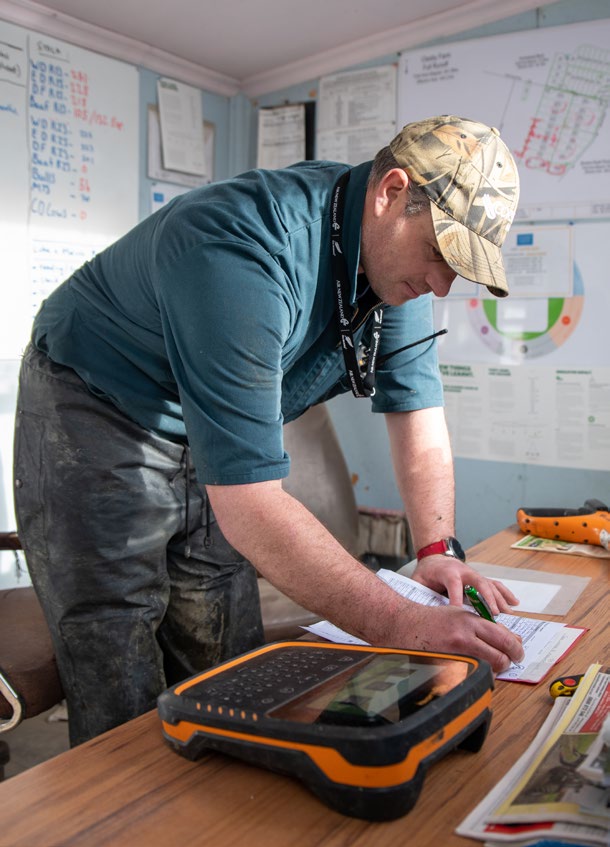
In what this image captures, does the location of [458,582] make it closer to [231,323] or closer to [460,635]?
[460,635]

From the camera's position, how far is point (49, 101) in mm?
2166

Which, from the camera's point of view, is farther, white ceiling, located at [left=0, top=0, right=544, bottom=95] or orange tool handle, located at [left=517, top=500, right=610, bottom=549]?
white ceiling, located at [left=0, top=0, right=544, bottom=95]

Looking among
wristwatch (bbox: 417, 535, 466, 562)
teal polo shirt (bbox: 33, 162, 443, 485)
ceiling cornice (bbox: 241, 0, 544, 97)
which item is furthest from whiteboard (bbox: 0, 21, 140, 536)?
wristwatch (bbox: 417, 535, 466, 562)

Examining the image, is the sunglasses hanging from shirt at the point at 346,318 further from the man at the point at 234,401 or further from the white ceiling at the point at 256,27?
the white ceiling at the point at 256,27

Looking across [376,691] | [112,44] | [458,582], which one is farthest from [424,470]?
[112,44]

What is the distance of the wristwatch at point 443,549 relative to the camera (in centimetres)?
123

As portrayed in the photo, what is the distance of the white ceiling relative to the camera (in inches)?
82.3

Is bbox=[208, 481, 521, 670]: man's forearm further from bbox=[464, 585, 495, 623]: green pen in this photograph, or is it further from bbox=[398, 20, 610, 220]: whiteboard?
bbox=[398, 20, 610, 220]: whiteboard

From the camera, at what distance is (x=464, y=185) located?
0.99 m

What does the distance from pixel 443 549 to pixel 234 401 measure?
52 cm

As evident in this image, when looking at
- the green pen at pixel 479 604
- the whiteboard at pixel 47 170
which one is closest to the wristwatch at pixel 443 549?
the green pen at pixel 479 604

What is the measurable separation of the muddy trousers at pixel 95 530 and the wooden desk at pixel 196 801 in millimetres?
427

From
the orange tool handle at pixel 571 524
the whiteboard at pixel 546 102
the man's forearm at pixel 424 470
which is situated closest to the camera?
the man's forearm at pixel 424 470

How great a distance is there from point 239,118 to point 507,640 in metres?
2.35
